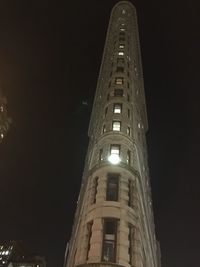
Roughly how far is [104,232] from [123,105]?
21160 mm

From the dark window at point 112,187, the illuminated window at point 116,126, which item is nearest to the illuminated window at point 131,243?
the dark window at point 112,187

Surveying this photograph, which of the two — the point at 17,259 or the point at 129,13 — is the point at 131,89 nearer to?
the point at 129,13

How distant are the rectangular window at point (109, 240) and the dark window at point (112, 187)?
9.37 ft

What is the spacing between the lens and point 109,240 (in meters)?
30.4

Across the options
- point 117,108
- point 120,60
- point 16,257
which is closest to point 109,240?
point 117,108

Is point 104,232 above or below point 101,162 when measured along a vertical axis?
below

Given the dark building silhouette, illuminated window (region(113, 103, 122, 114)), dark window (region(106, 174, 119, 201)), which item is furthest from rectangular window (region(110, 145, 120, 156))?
the dark building silhouette

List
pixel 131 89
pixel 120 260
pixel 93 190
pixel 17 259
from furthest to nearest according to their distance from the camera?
pixel 17 259, pixel 131 89, pixel 93 190, pixel 120 260

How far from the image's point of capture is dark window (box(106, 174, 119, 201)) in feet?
112

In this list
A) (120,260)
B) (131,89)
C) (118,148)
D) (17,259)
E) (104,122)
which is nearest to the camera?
(120,260)

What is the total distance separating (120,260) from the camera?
28484 millimetres

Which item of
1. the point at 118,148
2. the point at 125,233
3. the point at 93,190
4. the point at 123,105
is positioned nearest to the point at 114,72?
the point at 123,105

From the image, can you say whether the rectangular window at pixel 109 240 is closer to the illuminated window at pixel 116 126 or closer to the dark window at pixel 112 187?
the dark window at pixel 112 187

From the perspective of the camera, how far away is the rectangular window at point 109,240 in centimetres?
2905
